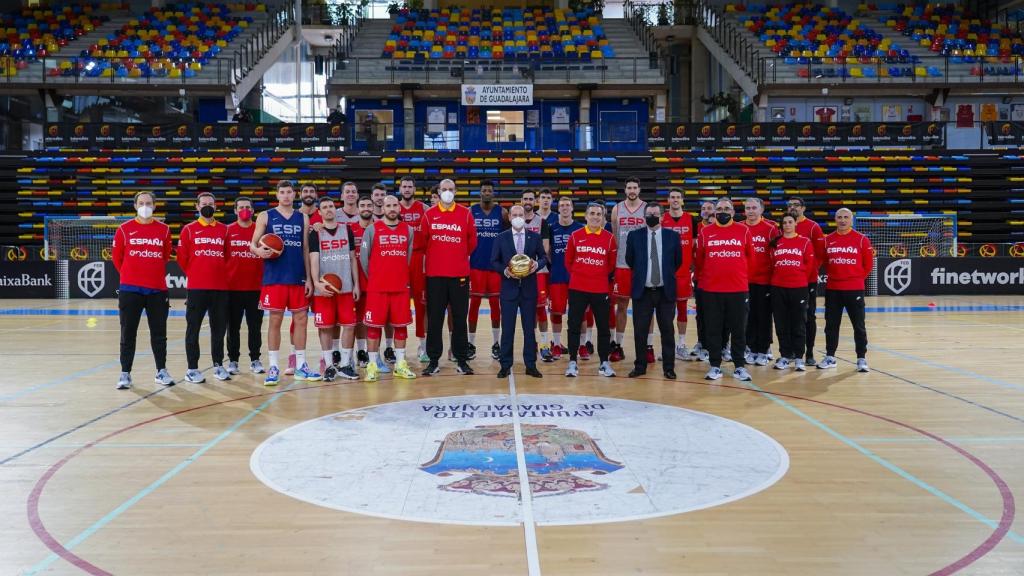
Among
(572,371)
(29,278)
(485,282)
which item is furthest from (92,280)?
(572,371)

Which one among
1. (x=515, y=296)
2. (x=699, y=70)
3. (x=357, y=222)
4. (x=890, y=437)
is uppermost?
(x=699, y=70)

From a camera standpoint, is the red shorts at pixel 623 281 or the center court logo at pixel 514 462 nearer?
the center court logo at pixel 514 462

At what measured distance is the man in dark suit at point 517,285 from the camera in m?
9.65

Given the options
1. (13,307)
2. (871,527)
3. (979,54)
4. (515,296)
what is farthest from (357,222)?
(979,54)

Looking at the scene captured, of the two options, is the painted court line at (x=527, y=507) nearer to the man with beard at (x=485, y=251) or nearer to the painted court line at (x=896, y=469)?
the painted court line at (x=896, y=469)

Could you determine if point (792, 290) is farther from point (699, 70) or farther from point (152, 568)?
point (699, 70)

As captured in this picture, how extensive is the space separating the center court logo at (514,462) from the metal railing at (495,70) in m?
23.4

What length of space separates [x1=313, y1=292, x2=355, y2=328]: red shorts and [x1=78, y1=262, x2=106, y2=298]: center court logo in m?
14.1

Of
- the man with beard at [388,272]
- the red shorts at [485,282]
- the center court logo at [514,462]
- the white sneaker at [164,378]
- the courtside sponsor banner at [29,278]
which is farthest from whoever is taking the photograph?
the courtside sponsor banner at [29,278]

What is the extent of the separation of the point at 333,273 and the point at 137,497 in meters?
4.41

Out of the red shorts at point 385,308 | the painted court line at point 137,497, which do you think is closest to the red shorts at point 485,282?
the red shorts at point 385,308

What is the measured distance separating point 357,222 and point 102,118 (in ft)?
86.7

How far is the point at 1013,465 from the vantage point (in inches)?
233

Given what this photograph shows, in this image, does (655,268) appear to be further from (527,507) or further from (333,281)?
(527,507)
